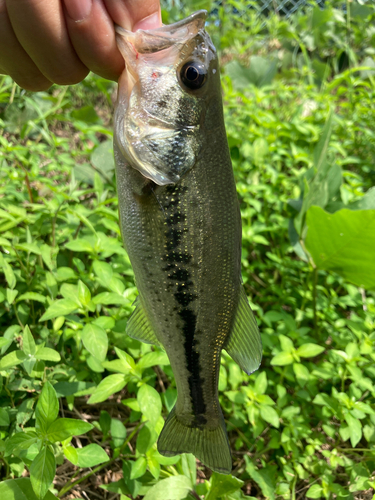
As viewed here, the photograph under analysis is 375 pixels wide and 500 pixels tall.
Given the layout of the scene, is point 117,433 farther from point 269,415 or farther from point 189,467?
point 269,415

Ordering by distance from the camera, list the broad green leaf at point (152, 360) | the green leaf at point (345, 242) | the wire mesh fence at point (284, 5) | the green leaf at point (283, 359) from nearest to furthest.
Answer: the broad green leaf at point (152, 360) < the green leaf at point (283, 359) < the green leaf at point (345, 242) < the wire mesh fence at point (284, 5)

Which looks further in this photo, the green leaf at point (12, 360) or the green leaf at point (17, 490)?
the green leaf at point (12, 360)

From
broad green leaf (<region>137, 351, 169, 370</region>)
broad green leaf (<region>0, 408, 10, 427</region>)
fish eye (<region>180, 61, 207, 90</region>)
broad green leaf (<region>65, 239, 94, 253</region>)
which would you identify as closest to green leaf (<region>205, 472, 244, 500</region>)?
broad green leaf (<region>137, 351, 169, 370</region>)

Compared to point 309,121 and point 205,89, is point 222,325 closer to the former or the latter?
point 205,89

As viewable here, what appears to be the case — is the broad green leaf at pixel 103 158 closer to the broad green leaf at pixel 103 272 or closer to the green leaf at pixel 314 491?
the broad green leaf at pixel 103 272

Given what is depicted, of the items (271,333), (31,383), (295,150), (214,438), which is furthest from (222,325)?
(295,150)

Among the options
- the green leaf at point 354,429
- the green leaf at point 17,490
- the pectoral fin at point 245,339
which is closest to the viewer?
the green leaf at point 17,490

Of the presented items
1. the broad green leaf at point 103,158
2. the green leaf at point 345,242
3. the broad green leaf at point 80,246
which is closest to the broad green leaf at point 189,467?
the broad green leaf at point 80,246

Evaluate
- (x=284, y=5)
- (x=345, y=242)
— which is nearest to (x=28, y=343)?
(x=345, y=242)
